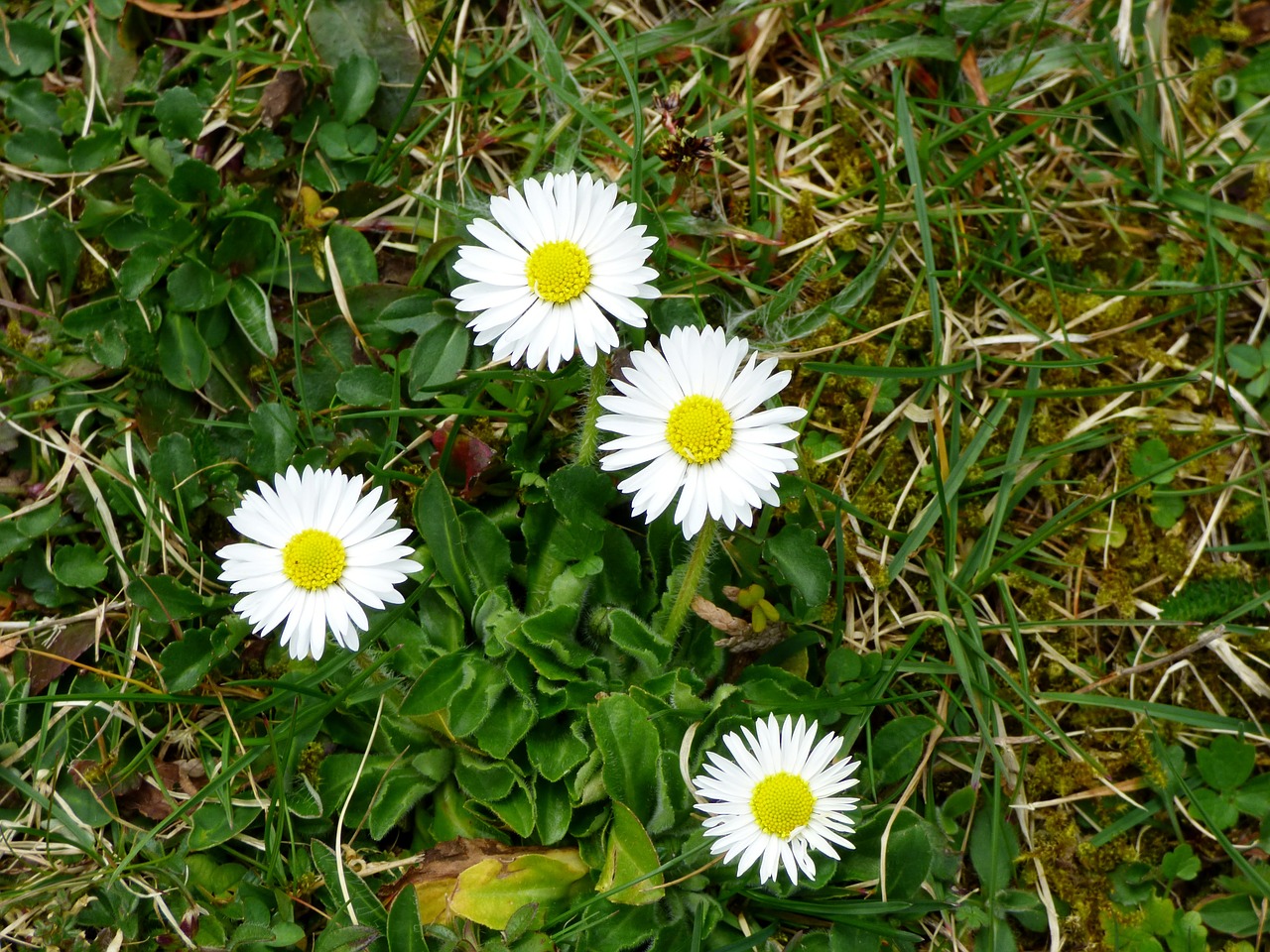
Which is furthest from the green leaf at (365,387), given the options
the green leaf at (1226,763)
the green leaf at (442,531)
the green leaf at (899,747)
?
the green leaf at (1226,763)

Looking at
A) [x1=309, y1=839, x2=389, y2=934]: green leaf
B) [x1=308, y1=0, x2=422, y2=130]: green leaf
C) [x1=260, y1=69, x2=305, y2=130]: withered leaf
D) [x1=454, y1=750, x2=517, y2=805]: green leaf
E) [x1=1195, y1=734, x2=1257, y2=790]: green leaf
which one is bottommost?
[x1=309, y1=839, x2=389, y2=934]: green leaf

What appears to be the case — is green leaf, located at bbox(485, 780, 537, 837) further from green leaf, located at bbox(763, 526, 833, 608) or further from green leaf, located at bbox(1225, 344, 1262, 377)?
green leaf, located at bbox(1225, 344, 1262, 377)

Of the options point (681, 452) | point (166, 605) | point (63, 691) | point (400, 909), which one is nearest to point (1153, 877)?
point (681, 452)

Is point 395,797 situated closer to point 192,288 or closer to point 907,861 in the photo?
Result: point 907,861

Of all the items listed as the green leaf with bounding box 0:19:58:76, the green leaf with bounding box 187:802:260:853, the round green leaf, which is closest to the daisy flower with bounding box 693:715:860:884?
the green leaf with bounding box 187:802:260:853

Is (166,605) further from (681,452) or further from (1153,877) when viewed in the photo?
(1153,877)

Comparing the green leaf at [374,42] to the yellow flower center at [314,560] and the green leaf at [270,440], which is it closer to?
the green leaf at [270,440]
